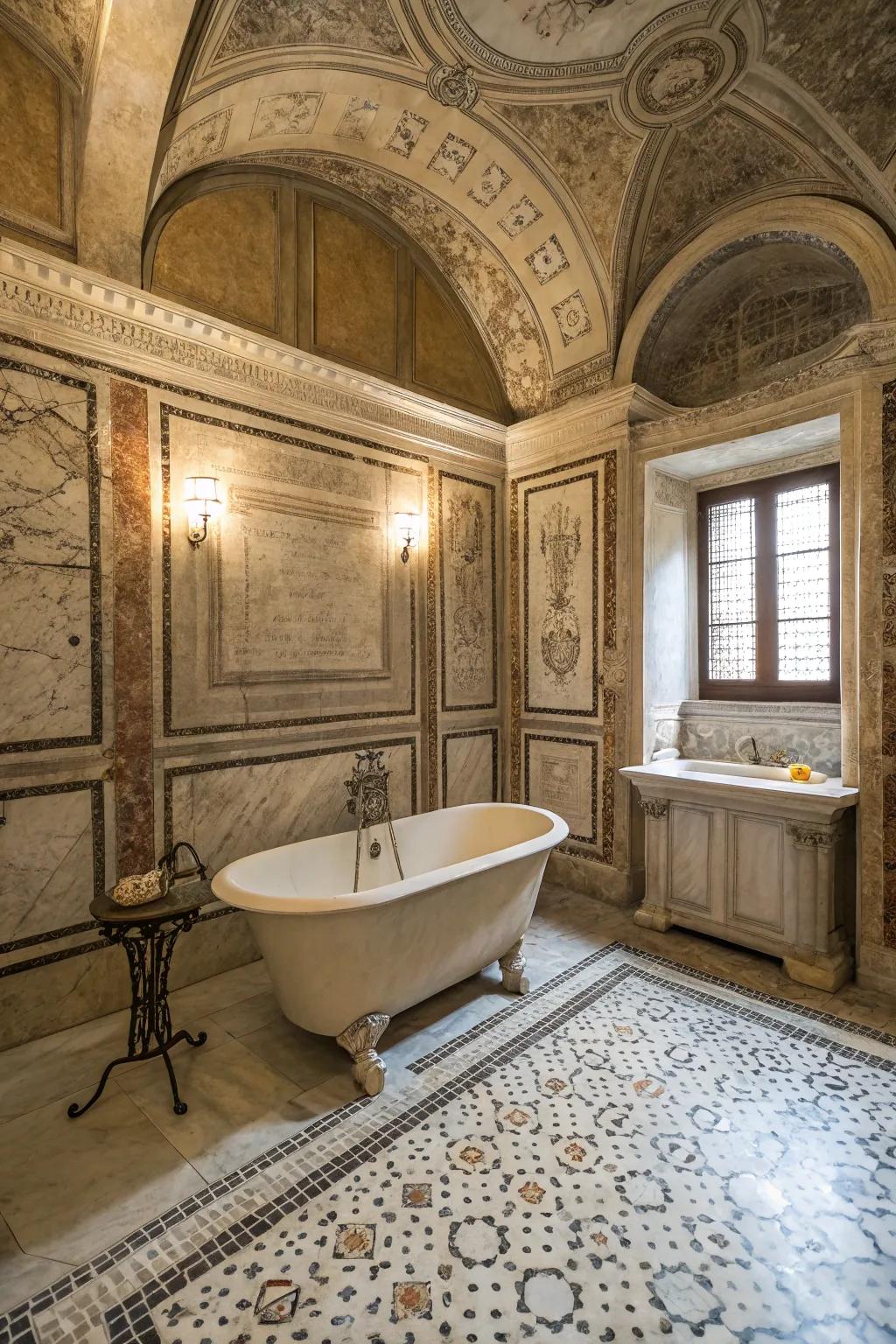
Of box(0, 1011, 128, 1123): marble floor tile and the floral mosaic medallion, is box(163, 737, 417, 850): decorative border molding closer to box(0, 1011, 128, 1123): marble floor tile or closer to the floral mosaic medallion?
box(0, 1011, 128, 1123): marble floor tile

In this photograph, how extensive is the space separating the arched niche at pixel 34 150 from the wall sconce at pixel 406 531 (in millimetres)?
1916

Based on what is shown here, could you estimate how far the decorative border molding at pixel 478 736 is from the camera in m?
4.14

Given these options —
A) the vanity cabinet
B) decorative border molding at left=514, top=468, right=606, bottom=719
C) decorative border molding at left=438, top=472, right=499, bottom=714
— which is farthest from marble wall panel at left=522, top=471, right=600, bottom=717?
the vanity cabinet

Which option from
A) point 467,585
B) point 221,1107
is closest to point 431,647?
point 467,585

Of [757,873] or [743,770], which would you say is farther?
[743,770]

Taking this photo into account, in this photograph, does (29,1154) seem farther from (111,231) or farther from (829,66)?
(829,66)

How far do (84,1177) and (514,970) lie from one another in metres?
1.68

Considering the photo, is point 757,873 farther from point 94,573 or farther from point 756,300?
point 94,573

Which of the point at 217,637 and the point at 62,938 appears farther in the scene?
the point at 217,637

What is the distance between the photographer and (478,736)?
436 centimetres

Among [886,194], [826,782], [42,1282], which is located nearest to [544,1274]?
[42,1282]

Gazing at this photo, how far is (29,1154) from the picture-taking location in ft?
6.42

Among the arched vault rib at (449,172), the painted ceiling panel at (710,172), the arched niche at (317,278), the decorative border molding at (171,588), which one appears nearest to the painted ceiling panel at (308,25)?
the arched vault rib at (449,172)

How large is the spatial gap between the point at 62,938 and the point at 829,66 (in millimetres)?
4865
